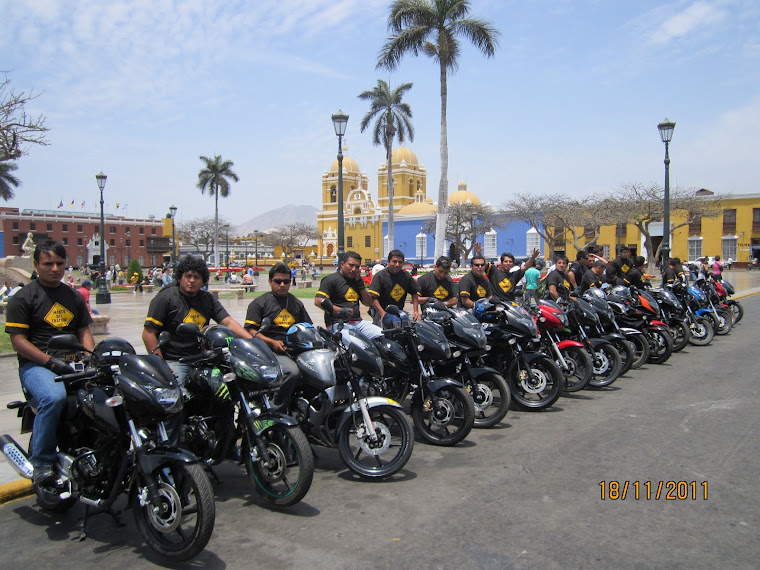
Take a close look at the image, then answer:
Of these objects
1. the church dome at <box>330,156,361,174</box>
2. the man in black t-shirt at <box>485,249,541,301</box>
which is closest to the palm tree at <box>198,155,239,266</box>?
the church dome at <box>330,156,361,174</box>

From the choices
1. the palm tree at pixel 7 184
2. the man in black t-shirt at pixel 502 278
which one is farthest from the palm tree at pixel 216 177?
the man in black t-shirt at pixel 502 278

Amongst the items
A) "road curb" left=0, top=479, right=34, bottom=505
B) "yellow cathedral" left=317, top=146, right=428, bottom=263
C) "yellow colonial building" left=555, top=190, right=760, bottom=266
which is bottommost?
"road curb" left=0, top=479, right=34, bottom=505

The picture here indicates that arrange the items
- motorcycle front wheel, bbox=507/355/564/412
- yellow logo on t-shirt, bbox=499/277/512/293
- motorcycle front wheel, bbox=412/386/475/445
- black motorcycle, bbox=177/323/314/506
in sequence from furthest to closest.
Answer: yellow logo on t-shirt, bbox=499/277/512/293 < motorcycle front wheel, bbox=507/355/564/412 < motorcycle front wheel, bbox=412/386/475/445 < black motorcycle, bbox=177/323/314/506

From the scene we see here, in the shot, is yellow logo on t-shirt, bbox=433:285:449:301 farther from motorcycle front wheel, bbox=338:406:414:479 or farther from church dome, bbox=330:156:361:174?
church dome, bbox=330:156:361:174

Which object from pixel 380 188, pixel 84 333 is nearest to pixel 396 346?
pixel 84 333

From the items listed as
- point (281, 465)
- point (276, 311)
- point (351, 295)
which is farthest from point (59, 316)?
point (351, 295)

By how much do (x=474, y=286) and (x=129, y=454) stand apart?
5.74 meters

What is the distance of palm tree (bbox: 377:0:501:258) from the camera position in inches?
1104

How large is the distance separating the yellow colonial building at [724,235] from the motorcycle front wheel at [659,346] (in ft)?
179

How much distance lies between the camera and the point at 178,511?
143 inches

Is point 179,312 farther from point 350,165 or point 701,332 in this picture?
point 350,165

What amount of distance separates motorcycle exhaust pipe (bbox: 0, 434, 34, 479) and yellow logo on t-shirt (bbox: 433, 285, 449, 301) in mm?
5515

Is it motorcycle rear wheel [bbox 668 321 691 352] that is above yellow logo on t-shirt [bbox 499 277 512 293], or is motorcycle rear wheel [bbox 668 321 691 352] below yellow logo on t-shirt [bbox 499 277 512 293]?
below

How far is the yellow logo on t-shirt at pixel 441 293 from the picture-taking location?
8805mm
